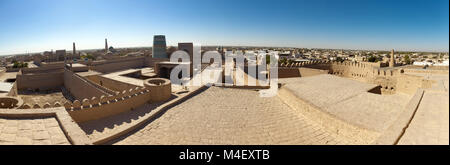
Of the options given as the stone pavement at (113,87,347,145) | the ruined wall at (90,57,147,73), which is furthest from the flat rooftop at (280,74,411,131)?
the ruined wall at (90,57,147,73)

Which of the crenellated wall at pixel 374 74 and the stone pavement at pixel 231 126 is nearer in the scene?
the stone pavement at pixel 231 126

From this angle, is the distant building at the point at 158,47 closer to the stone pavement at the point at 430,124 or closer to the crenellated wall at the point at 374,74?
the crenellated wall at the point at 374,74

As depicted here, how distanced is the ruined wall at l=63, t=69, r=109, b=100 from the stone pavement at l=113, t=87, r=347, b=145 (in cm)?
564

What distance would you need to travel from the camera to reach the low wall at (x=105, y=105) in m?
7.51

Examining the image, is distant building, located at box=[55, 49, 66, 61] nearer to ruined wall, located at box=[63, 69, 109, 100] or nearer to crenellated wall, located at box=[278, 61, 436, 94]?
ruined wall, located at box=[63, 69, 109, 100]

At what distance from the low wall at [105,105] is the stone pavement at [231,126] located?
6.01 feet

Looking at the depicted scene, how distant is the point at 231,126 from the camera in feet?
23.0

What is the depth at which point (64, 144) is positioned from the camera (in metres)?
3.94

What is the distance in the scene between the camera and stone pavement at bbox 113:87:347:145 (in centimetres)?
615

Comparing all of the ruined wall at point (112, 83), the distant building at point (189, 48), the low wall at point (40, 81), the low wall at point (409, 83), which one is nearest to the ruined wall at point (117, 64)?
the low wall at point (40, 81)

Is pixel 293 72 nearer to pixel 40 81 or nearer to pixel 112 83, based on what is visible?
pixel 112 83

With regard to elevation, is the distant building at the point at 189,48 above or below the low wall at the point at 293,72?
above

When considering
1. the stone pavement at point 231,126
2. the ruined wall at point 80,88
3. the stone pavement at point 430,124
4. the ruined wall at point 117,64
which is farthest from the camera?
the ruined wall at point 117,64
